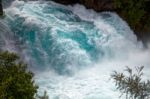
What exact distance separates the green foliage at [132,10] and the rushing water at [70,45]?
0.33 metres

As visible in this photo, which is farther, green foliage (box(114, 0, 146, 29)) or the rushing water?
green foliage (box(114, 0, 146, 29))

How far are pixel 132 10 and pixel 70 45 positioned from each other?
12.0 ft

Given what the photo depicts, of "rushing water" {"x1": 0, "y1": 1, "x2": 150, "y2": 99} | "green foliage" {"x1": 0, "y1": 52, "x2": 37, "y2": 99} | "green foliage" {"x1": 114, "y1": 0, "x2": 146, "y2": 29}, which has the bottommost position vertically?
"green foliage" {"x1": 0, "y1": 52, "x2": 37, "y2": 99}

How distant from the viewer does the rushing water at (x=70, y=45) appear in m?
16.1

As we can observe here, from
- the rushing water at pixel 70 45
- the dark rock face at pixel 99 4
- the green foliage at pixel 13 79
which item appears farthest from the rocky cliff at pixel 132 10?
the green foliage at pixel 13 79

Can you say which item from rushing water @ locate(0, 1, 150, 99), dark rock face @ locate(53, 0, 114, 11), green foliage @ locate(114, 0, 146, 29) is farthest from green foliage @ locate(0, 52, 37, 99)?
green foliage @ locate(114, 0, 146, 29)

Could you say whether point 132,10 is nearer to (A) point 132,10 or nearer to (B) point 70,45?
(A) point 132,10

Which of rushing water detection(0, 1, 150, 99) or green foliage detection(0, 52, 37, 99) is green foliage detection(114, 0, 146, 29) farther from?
green foliage detection(0, 52, 37, 99)

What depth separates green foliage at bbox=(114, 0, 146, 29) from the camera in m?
19.2

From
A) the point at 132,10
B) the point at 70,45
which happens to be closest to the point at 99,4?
the point at 132,10

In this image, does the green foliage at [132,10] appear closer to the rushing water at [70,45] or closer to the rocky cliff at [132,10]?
the rocky cliff at [132,10]

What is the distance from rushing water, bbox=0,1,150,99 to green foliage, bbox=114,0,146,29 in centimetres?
33

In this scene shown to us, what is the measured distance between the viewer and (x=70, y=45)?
1759 centimetres

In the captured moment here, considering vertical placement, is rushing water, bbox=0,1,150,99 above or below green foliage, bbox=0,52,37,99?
above
